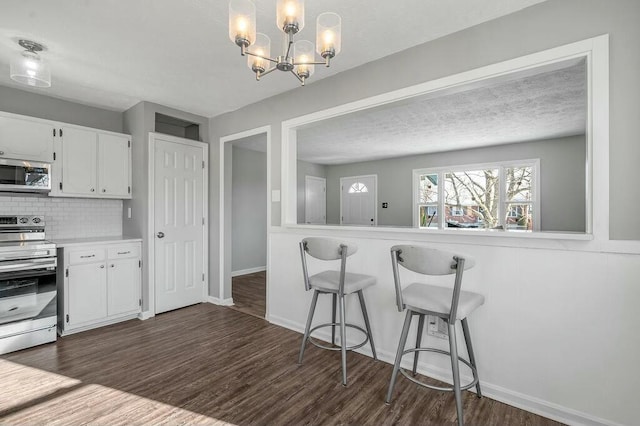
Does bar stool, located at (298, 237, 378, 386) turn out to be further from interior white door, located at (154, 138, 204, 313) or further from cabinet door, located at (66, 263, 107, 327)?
cabinet door, located at (66, 263, 107, 327)

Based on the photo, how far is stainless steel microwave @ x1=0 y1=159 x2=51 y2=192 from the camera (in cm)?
289

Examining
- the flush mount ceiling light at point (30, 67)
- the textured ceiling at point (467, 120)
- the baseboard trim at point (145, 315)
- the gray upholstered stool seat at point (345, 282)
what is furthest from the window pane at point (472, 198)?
the flush mount ceiling light at point (30, 67)

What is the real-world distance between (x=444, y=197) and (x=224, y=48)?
211 inches

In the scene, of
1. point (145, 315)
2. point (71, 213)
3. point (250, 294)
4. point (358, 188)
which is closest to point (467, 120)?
point (358, 188)

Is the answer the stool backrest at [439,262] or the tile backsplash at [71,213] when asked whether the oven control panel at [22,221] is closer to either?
the tile backsplash at [71,213]

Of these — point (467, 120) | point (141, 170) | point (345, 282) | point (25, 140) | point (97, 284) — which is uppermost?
point (467, 120)

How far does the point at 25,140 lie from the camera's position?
303 centimetres

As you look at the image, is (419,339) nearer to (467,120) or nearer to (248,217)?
(467,120)

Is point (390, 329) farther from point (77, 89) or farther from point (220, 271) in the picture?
point (77, 89)

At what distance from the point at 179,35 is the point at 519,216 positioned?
5922mm

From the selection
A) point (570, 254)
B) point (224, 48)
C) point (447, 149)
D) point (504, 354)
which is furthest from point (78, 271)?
point (447, 149)

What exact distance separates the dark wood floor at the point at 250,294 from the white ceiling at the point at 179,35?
8.48 ft

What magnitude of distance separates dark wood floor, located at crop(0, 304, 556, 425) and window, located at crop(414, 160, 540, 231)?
4587 mm

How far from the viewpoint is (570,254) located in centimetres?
178
